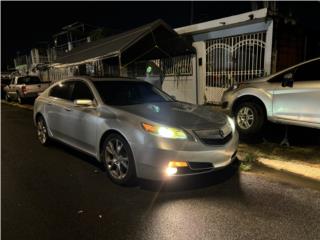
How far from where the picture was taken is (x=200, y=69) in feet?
A: 38.9

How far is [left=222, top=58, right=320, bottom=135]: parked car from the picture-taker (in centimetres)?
543

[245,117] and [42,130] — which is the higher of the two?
[245,117]

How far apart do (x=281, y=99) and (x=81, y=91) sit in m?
3.83

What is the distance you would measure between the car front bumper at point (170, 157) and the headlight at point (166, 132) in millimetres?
101

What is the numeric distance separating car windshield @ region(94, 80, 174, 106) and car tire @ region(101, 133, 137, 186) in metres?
0.71

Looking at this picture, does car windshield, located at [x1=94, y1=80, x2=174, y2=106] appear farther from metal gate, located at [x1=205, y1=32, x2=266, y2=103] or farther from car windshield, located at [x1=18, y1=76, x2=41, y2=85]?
car windshield, located at [x1=18, y1=76, x2=41, y2=85]

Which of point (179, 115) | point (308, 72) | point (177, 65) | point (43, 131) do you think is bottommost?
point (43, 131)

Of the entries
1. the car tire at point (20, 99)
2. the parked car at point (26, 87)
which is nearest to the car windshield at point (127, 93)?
the parked car at point (26, 87)

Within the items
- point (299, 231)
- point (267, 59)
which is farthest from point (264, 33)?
point (299, 231)

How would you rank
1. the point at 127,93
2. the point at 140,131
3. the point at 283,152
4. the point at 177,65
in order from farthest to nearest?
the point at 177,65
the point at 283,152
the point at 127,93
the point at 140,131

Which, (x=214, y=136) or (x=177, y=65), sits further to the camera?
(x=177, y=65)

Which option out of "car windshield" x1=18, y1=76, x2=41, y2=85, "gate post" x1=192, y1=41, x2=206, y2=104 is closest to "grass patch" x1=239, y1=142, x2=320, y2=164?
"gate post" x1=192, y1=41, x2=206, y2=104

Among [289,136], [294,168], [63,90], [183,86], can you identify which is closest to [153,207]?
[294,168]

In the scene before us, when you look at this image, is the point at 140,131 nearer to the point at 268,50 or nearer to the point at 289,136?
the point at 289,136
